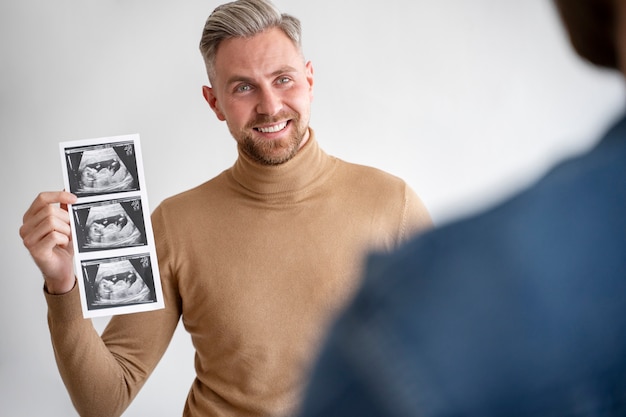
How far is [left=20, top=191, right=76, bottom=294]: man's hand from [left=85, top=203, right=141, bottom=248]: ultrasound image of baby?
0.09 meters

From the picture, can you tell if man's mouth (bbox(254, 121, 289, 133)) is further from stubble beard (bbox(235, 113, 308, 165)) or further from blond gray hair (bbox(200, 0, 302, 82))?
blond gray hair (bbox(200, 0, 302, 82))

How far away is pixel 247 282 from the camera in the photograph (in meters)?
1.83

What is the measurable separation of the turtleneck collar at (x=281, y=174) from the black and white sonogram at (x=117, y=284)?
30 cm

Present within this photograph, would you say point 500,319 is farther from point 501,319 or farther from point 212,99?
point 212,99

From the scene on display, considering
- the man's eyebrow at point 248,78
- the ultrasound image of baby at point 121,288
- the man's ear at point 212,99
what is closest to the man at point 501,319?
the ultrasound image of baby at point 121,288

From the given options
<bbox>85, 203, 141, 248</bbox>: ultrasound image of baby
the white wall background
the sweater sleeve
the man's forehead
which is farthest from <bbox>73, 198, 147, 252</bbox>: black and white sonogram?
the white wall background

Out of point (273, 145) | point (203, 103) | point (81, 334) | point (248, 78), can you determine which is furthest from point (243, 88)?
point (203, 103)

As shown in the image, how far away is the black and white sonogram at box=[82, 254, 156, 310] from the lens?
1728 mm

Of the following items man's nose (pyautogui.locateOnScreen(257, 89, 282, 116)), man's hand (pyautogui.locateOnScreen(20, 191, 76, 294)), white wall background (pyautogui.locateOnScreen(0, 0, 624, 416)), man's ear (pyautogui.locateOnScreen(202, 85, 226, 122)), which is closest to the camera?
man's hand (pyautogui.locateOnScreen(20, 191, 76, 294))

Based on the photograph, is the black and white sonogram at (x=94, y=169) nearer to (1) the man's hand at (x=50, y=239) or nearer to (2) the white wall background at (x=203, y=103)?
(1) the man's hand at (x=50, y=239)

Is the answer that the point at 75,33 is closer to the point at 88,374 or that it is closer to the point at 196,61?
the point at 196,61

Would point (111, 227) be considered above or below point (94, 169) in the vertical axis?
below

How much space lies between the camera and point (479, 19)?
3141mm

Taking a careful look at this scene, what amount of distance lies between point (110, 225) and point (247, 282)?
0.32m
